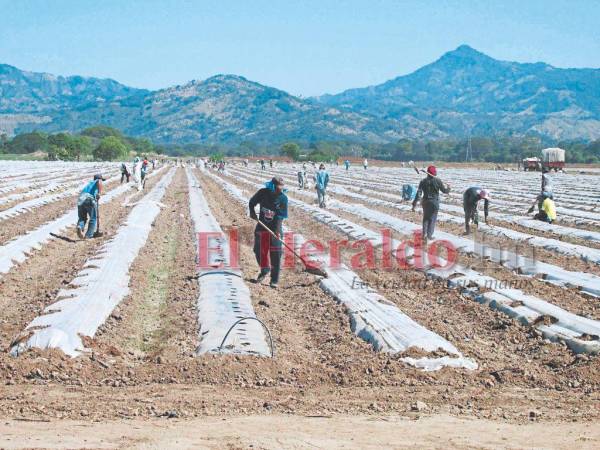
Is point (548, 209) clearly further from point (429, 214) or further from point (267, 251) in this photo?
point (267, 251)

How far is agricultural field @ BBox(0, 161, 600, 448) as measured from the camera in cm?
581

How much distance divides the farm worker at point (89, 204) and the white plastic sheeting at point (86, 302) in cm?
115

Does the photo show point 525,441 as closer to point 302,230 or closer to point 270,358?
point 270,358

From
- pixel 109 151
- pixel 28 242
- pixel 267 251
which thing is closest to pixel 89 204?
pixel 28 242

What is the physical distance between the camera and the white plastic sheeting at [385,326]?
24.5 feet

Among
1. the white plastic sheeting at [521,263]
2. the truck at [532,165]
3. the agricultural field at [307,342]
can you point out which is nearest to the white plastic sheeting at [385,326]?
the agricultural field at [307,342]

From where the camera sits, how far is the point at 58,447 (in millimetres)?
5121

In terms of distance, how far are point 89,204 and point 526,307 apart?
9923 millimetres

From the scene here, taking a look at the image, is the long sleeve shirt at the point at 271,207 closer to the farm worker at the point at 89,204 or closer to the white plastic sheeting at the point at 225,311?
the white plastic sheeting at the point at 225,311

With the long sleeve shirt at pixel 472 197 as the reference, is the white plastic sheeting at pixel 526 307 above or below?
below

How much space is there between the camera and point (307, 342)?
854cm

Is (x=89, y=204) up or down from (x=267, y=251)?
up

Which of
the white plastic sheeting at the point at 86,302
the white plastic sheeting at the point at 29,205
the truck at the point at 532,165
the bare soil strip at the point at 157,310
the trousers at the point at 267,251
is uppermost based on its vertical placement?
the trousers at the point at 267,251

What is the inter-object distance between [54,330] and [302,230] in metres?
11.2
